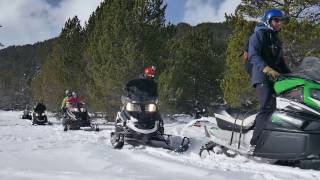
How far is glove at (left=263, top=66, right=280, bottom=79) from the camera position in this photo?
550cm

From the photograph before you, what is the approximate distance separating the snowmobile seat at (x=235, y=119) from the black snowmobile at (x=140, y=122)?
1.67m

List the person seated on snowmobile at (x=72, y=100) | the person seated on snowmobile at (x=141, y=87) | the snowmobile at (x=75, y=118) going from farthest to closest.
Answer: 1. the person seated on snowmobile at (x=72, y=100)
2. the snowmobile at (x=75, y=118)
3. the person seated on snowmobile at (x=141, y=87)

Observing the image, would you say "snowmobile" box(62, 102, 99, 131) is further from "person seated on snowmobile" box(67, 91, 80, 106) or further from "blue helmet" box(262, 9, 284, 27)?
"blue helmet" box(262, 9, 284, 27)

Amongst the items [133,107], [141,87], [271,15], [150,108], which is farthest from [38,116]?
[271,15]

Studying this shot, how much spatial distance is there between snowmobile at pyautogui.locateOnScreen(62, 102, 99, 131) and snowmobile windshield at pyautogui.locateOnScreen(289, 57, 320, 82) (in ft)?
32.1

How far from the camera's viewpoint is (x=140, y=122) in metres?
8.37

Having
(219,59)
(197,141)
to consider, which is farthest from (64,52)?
(197,141)

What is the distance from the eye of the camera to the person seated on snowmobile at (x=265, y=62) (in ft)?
18.4

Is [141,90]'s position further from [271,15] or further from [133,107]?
[271,15]

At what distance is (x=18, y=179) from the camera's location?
4.39m

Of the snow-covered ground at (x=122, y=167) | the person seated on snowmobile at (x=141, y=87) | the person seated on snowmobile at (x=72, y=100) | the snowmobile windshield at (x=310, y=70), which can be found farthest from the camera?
the person seated on snowmobile at (x=72, y=100)

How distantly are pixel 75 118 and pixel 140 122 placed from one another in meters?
7.04

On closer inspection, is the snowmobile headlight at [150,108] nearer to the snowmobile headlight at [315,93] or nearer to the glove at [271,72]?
the glove at [271,72]

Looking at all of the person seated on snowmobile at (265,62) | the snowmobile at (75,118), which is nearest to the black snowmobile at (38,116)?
the snowmobile at (75,118)
